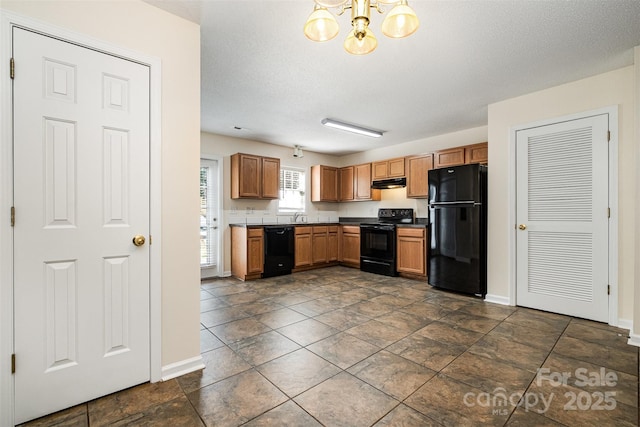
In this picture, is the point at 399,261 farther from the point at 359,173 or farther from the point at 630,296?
the point at 630,296

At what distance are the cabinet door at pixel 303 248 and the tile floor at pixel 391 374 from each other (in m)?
2.15

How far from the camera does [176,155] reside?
197 cm

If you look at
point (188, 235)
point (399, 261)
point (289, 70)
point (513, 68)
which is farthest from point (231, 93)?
point (399, 261)

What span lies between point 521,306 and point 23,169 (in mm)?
4680

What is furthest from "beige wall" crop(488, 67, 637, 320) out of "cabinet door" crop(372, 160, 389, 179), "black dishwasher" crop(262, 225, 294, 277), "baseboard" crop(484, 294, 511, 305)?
"black dishwasher" crop(262, 225, 294, 277)

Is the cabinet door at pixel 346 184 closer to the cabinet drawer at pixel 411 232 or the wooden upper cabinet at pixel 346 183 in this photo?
the wooden upper cabinet at pixel 346 183

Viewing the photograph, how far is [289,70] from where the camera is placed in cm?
278

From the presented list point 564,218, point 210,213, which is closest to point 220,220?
point 210,213

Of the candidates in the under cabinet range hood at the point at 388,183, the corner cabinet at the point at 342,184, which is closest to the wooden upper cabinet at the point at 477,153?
the under cabinet range hood at the point at 388,183

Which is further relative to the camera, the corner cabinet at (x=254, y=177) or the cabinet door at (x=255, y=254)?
the corner cabinet at (x=254, y=177)

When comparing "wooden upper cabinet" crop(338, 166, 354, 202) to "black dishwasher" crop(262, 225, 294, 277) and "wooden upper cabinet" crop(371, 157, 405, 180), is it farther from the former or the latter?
"black dishwasher" crop(262, 225, 294, 277)

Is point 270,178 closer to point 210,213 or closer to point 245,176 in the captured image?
point 245,176

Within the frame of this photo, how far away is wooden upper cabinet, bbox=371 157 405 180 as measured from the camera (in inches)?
211

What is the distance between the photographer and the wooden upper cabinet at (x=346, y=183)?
250 inches
